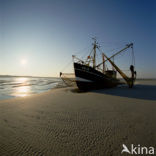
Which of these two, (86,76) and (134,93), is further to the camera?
(86,76)

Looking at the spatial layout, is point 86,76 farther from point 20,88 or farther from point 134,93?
point 20,88

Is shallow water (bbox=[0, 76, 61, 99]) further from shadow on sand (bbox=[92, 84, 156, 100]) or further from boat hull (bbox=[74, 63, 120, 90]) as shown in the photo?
shadow on sand (bbox=[92, 84, 156, 100])

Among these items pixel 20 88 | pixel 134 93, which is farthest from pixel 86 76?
pixel 20 88

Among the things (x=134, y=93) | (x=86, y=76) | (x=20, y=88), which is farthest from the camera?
(x=20, y=88)

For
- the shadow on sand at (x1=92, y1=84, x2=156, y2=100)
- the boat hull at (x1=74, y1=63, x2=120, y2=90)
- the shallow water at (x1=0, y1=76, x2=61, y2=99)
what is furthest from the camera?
the boat hull at (x1=74, y1=63, x2=120, y2=90)

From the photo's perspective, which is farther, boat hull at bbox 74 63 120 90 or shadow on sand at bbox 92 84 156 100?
boat hull at bbox 74 63 120 90

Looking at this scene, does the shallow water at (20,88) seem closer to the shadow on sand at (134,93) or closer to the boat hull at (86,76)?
the boat hull at (86,76)

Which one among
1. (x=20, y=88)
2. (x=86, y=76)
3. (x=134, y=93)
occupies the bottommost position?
(x=20, y=88)

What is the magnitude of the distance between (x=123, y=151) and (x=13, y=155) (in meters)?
2.87

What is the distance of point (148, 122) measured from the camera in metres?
3.60

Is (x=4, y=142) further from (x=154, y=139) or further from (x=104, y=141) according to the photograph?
(x=154, y=139)

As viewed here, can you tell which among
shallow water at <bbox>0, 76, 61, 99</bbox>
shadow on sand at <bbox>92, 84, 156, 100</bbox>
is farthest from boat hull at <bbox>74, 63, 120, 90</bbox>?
shallow water at <bbox>0, 76, 61, 99</bbox>

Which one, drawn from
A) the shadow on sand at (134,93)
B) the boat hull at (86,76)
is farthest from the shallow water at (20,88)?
the shadow on sand at (134,93)

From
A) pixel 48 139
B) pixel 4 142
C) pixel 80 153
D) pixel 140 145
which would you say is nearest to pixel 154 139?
pixel 140 145
